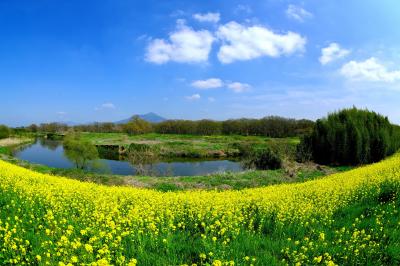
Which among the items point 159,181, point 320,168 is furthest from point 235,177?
point 320,168

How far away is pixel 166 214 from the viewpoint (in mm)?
7715

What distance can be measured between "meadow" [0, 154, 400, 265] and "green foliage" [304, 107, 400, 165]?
26.0m

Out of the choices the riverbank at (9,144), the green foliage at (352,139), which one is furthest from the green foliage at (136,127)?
the green foliage at (352,139)

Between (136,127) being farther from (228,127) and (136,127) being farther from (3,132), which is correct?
(3,132)

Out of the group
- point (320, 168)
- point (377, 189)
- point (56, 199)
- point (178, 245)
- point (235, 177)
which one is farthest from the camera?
point (320, 168)

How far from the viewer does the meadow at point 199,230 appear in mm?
5230

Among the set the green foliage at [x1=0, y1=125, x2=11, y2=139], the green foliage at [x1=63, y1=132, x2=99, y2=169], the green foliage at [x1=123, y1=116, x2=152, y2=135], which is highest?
the green foliage at [x1=123, y1=116, x2=152, y2=135]

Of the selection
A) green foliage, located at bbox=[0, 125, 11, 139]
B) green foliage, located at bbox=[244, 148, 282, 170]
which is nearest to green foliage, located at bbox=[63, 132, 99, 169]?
green foliage, located at bbox=[244, 148, 282, 170]

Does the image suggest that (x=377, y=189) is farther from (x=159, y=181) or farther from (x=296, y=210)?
(x=159, y=181)

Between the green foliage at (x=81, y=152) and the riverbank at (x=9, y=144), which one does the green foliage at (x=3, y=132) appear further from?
the green foliage at (x=81, y=152)

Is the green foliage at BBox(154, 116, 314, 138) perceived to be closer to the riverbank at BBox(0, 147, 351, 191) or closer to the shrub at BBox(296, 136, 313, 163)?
the shrub at BBox(296, 136, 313, 163)

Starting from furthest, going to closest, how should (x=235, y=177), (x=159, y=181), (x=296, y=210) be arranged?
(x=235, y=177) → (x=159, y=181) → (x=296, y=210)

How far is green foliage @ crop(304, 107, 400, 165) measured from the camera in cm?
3559

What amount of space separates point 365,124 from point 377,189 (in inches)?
1180
